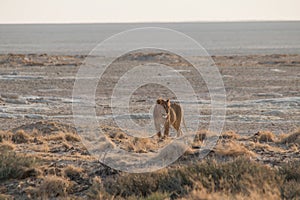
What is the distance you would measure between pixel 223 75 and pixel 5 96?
18.7m

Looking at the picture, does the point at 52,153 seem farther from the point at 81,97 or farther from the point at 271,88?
the point at 271,88

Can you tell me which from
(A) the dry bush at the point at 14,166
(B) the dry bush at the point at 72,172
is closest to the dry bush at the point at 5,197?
(A) the dry bush at the point at 14,166

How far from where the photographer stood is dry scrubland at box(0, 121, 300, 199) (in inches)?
370

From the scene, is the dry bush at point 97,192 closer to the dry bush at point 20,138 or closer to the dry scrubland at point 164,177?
the dry scrubland at point 164,177

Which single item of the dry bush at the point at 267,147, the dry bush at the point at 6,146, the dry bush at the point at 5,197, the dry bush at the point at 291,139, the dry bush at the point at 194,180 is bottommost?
the dry bush at the point at 5,197

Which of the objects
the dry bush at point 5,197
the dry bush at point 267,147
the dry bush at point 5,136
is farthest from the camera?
the dry bush at point 5,136

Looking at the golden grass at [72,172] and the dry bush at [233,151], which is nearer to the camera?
the golden grass at [72,172]

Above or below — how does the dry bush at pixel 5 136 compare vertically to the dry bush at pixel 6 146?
above

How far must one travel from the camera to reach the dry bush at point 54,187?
10.1 meters

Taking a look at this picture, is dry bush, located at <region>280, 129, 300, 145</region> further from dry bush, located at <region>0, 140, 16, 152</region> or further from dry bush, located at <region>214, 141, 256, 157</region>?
dry bush, located at <region>0, 140, 16, 152</region>

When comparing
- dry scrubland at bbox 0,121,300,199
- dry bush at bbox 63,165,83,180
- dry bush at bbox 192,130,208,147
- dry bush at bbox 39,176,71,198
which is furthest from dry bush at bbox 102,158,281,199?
dry bush at bbox 192,130,208,147

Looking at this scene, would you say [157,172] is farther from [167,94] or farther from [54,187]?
[167,94]

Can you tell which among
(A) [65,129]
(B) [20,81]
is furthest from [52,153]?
(B) [20,81]

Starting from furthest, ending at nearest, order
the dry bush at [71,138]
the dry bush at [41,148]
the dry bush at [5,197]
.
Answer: the dry bush at [71,138] < the dry bush at [41,148] < the dry bush at [5,197]
